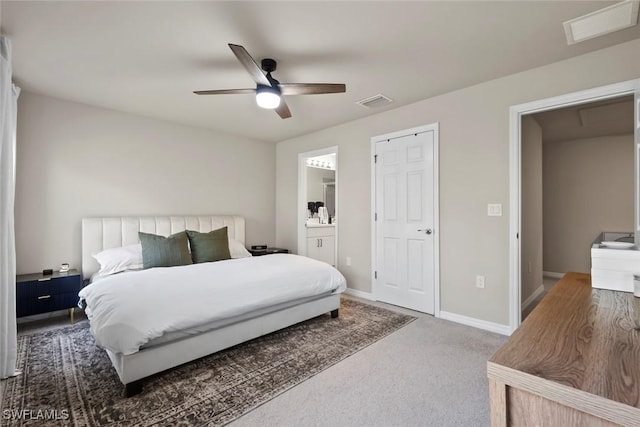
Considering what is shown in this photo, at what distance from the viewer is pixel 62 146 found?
3.51 m

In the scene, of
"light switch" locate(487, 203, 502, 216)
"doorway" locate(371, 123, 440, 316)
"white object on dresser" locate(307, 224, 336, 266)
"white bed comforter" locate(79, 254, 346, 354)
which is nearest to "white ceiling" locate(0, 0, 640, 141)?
"doorway" locate(371, 123, 440, 316)

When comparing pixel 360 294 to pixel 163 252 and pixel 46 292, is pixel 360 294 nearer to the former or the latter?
pixel 163 252

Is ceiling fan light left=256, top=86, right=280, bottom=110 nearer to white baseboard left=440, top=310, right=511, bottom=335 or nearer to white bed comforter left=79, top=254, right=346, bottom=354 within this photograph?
white bed comforter left=79, top=254, right=346, bottom=354

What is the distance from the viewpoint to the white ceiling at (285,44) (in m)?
1.98

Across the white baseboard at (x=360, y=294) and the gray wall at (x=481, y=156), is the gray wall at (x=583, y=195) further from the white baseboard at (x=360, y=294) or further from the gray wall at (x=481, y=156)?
the white baseboard at (x=360, y=294)

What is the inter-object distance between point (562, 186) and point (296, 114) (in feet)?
16.5

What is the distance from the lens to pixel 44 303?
120 inches

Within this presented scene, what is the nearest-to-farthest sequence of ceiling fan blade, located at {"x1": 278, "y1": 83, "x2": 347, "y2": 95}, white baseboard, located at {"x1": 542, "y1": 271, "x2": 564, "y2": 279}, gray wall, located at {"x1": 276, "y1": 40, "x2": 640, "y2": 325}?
1. ceiling fan blade, located at {"x1": 278, "y1": 83, "x2": 347, "y2": 95}
2. gray wall, located at {"x1": 276, "y1": 40, "x2": 640, "y2": 325}
3. white baseboard, located at {"x1": 542, "y1": 271, "x2": 564, "y2": 279}

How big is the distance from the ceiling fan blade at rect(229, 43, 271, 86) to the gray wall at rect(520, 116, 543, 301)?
9.88 feet

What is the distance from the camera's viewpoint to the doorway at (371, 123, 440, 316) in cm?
352

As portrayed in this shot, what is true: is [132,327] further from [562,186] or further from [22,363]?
[562,186]

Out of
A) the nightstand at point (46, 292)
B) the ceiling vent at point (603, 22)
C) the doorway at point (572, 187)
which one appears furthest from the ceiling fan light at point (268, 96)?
the doorway at point (572, 187)

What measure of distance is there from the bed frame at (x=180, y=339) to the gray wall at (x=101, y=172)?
0.73 feet

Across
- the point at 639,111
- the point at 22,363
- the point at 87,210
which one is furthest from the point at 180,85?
the point at 639,111
